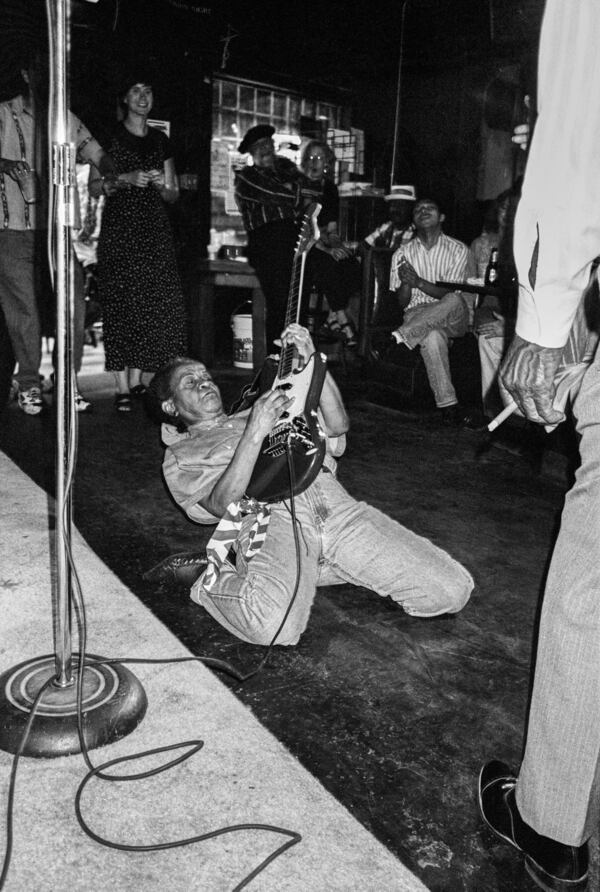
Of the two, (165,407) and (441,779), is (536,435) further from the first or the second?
(441,779)

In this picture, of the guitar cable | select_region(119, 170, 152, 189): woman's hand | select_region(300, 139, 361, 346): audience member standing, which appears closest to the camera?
the guitar cable

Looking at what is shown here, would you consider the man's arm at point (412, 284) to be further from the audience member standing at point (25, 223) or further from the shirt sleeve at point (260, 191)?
the audience member standing at point (25, 223)

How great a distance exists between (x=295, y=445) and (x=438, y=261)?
3.62 metres

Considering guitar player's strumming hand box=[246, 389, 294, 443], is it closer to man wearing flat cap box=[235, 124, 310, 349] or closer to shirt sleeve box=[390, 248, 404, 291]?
man wearing flat cap box=[235, 124, 310, 349]

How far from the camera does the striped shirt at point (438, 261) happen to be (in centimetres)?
534

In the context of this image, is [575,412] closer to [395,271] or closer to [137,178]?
[137,178]

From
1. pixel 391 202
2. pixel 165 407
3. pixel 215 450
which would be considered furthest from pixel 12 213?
pixel 391 202

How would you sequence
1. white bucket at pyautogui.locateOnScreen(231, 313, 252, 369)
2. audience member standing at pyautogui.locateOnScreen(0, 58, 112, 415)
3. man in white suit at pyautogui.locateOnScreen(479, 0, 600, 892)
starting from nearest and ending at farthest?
man in white suit at pyautogui.locateOnScreen(479, 0, 600, 892)
audience member standing at pyautogui.locateOnScreen(0, 58, 112, 415)
white bucket at pyautogui.locateOnScreen(231, 313, 252, 369)

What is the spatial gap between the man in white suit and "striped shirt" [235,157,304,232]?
3.59m

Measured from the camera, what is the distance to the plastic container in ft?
20.9

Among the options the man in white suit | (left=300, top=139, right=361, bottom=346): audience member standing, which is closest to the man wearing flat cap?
(left=300, top=139, right=361, bottom=346): audience member standing

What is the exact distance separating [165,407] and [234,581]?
2.15 feet

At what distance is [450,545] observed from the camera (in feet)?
9.07

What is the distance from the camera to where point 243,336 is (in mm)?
6410
